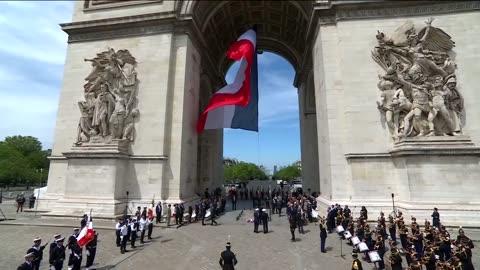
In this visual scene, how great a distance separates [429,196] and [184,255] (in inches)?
503

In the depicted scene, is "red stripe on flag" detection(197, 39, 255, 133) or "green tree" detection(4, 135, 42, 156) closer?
"red stripe on flag" detection(197, 39, 255, 133)

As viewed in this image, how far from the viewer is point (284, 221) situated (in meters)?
18.8

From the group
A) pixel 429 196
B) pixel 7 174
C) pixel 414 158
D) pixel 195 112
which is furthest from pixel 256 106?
pixel 7 174

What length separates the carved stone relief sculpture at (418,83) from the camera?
1580cm

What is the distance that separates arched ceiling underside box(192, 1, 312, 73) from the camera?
24.3 m

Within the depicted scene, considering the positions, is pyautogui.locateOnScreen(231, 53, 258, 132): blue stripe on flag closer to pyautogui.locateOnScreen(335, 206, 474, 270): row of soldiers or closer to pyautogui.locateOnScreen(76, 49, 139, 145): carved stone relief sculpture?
pyautogui.locateOnScreen(76, 49, 139, 145): carved stone relief sculpture

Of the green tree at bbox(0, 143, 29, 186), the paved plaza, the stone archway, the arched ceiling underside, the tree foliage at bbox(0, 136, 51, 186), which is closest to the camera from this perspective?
the paved plaza

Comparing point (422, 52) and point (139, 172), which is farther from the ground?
point (422, 52)

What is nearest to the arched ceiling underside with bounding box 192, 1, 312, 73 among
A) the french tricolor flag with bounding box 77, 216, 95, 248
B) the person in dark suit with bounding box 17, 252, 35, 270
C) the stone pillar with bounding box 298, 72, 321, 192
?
the stone pillar with bounding box 298, 72, 321, 192

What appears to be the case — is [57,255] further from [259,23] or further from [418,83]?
[259,23]

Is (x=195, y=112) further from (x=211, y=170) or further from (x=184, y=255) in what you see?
(x=184, y=255)

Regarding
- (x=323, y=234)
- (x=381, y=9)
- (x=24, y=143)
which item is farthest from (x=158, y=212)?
(x=24, y=143)

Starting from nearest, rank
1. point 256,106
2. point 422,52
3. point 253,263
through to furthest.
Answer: point 253,263 < point 422,52 < point 256,106

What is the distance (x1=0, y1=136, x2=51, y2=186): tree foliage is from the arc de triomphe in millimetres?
39539
